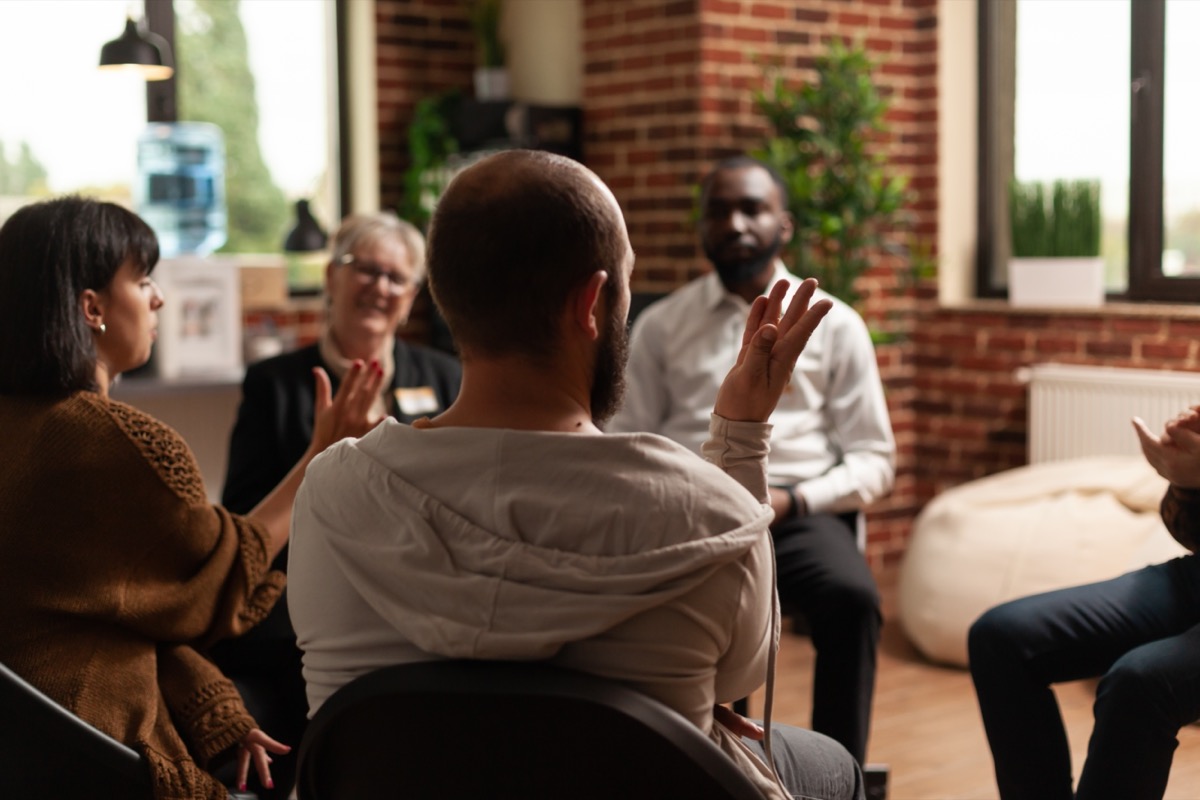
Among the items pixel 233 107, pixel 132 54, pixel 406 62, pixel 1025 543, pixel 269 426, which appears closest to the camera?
pixel 269 426

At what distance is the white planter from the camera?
477cm

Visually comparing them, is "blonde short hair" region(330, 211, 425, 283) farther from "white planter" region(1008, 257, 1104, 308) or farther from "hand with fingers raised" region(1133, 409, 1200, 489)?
"white planter" region(1008, 257, 1104, 308)

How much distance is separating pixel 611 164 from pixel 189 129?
1544 millimetres

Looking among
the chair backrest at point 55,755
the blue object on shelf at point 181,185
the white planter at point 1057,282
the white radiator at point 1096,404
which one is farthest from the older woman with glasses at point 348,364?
the white planter at point 1057,282

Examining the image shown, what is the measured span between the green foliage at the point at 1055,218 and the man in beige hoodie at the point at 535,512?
3.74 metres

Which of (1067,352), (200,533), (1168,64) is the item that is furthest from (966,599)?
(200,533)

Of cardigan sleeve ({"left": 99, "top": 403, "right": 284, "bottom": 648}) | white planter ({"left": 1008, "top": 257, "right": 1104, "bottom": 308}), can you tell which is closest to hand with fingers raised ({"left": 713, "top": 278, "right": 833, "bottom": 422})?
cardigan sleeve ({"left": 99, "top": 403, "right": 284, "bottom": 648})

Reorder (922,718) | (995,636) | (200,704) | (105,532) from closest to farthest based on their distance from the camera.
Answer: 1. (105,532)
2. (200,704)
3. (995,636)
4. (922,718)

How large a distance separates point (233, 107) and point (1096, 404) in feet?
11.1

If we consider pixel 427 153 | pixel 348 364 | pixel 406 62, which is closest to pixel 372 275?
pixel 348 364

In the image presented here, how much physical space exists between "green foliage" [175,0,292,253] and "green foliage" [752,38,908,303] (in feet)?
6.70

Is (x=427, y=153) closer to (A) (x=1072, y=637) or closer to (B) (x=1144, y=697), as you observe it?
(A) (x=1072, y=637)

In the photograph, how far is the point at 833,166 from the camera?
15.6 feet

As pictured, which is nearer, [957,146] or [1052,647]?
[1052,647]
